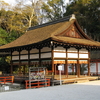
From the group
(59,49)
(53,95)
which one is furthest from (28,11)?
(53,95)

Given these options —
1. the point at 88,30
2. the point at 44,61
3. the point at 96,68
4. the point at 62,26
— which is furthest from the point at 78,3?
the point at 44,61

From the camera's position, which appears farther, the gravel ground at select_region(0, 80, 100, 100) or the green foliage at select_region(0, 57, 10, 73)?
the green foliage at select_region(0, 57, 10, 73)

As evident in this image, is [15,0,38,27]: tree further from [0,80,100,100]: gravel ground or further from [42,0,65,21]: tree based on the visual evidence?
[0,80,100,100]: gravel ground

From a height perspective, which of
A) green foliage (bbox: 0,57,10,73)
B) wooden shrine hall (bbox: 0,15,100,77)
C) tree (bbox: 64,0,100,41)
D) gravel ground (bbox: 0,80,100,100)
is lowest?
gravel ground (bbox: 0,80,100,100)

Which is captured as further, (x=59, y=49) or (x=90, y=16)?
(x=90, y=16)

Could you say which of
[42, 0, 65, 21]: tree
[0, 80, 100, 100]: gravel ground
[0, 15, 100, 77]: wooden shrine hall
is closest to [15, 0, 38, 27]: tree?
[42, 0, 65, 21]: tree

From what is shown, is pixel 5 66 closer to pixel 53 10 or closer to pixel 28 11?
pixel 28 11

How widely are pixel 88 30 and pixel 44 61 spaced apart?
22.9 metres

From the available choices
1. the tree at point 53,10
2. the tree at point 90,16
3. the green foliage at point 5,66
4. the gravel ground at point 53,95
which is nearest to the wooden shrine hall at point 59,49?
the gravel ground at point 53,95

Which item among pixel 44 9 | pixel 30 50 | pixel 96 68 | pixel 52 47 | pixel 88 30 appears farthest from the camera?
pixel 44 9

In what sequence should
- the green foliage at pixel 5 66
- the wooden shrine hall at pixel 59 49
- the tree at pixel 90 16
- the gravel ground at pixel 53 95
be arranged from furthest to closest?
the tree at pixel 90 16, the green foliage at pixel 5 66, the wooden shrine hall at pixel 59 49, the gravel ground at pixel 53 95

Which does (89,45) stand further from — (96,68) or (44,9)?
(44,9)

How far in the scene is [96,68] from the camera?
24.2 metres

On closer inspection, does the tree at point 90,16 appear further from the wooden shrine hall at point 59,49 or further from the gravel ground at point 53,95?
the gravel ground at point 53,95
